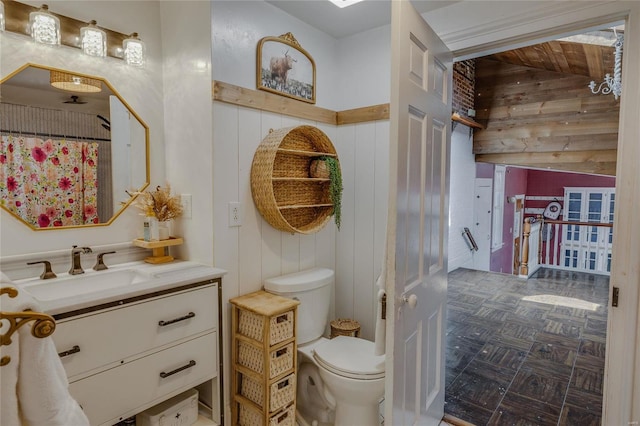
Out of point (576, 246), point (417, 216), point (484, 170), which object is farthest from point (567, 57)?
point (576, 246)

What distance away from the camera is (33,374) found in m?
0.66

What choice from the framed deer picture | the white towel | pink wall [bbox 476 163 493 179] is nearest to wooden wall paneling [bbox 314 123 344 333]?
the framed deer picture

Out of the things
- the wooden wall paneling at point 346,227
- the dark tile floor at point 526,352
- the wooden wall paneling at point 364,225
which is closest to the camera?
the dark tile floor at point 526,352

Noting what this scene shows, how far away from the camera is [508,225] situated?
808cm

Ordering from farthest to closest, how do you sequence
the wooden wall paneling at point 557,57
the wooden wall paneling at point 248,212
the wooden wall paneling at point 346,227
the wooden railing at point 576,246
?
the wooden railing at point 576,246, the wooden wall paneling at point 557,57, the wooden wall paneling at point 346,227, the wooden wall paneling at point 248,212

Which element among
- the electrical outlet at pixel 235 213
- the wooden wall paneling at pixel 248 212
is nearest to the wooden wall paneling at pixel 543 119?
the wooden wall paneling at pixel 248 212

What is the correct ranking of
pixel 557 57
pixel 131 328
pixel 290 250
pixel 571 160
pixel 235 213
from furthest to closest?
pixel 571 160 < pixel 557 57 < pixel 290 250 < pixel 235 213 < pixel 131 328

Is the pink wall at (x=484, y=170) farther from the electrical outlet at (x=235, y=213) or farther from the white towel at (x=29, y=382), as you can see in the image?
the white towel at (x=29, y=382)

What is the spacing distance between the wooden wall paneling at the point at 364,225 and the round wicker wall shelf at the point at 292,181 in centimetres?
22

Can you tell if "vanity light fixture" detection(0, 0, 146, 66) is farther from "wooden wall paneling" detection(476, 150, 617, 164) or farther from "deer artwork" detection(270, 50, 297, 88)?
"wooden wall paneling" detection(476, 150, 617, 164)

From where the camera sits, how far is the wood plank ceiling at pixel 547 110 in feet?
14.9

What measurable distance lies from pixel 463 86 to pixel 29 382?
572 centimetres

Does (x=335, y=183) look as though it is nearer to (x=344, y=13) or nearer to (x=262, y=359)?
(x=344, y=13)

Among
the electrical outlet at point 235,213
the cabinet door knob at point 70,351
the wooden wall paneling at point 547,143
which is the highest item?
the wooden wall paneling at point 547,143
